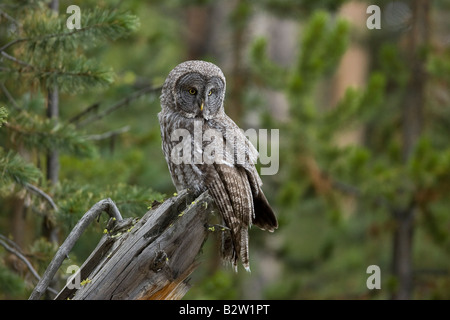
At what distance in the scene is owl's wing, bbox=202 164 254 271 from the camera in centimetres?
435

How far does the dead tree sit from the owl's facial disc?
1123 mm

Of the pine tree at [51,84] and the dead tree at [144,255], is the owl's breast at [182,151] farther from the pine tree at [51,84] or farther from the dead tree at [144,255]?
the dead tree at [144,255]

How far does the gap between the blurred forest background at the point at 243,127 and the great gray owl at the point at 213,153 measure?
0.79 ft

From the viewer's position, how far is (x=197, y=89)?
15.4ft

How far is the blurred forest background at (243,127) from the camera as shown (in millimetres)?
4793

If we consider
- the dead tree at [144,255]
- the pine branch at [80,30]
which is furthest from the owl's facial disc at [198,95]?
the dead tree at [144,255]

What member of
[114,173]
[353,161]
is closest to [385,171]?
[353,161]

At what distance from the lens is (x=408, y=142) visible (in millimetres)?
10383

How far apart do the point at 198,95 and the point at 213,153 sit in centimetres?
47

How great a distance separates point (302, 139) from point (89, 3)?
139 inches

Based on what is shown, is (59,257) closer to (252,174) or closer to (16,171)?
(16,171)

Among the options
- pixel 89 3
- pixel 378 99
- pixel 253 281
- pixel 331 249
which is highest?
pixel 89 3

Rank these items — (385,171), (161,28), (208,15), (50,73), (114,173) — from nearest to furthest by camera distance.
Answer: (50,73), (114,173), (385,171), (161,28), (208,15)

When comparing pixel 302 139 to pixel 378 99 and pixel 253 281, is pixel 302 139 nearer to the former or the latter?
pixel 378 99
